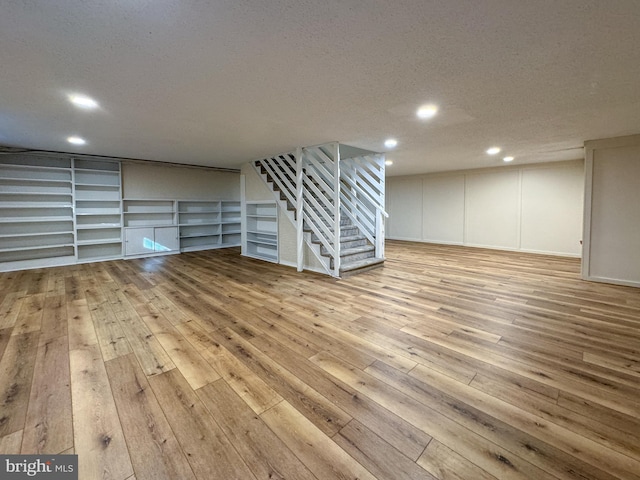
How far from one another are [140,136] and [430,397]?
4.98m

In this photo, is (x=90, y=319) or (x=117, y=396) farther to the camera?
(x=90, y=319)

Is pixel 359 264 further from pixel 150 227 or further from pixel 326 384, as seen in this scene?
pixel 150 227

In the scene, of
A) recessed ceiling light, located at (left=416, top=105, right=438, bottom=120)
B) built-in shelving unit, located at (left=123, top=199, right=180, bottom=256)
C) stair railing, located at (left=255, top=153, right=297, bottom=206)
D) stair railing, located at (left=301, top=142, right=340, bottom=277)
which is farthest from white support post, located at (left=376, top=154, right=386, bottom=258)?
built-in shelving unit, located at (left=123, top=199, right=180, bottom=256)

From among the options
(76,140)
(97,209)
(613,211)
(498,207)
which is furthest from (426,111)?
(97,209)

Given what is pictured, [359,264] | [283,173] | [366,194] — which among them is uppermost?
[283,173]

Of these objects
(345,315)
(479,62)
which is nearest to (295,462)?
(345,315)

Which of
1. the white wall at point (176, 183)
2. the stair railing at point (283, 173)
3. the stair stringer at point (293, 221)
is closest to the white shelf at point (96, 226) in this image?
the white wall at point (176, 183)

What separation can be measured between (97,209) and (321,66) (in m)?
6.49

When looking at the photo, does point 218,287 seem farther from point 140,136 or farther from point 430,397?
point 430,397

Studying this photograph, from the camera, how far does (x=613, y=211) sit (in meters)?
4.14

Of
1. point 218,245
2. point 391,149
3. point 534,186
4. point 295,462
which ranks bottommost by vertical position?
point 295,462

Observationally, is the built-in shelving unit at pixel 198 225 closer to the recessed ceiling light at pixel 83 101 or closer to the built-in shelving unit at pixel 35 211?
the built-in shelving unit at pixel 35 211

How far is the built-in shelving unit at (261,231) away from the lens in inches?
A: 249

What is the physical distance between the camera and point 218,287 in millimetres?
4047
